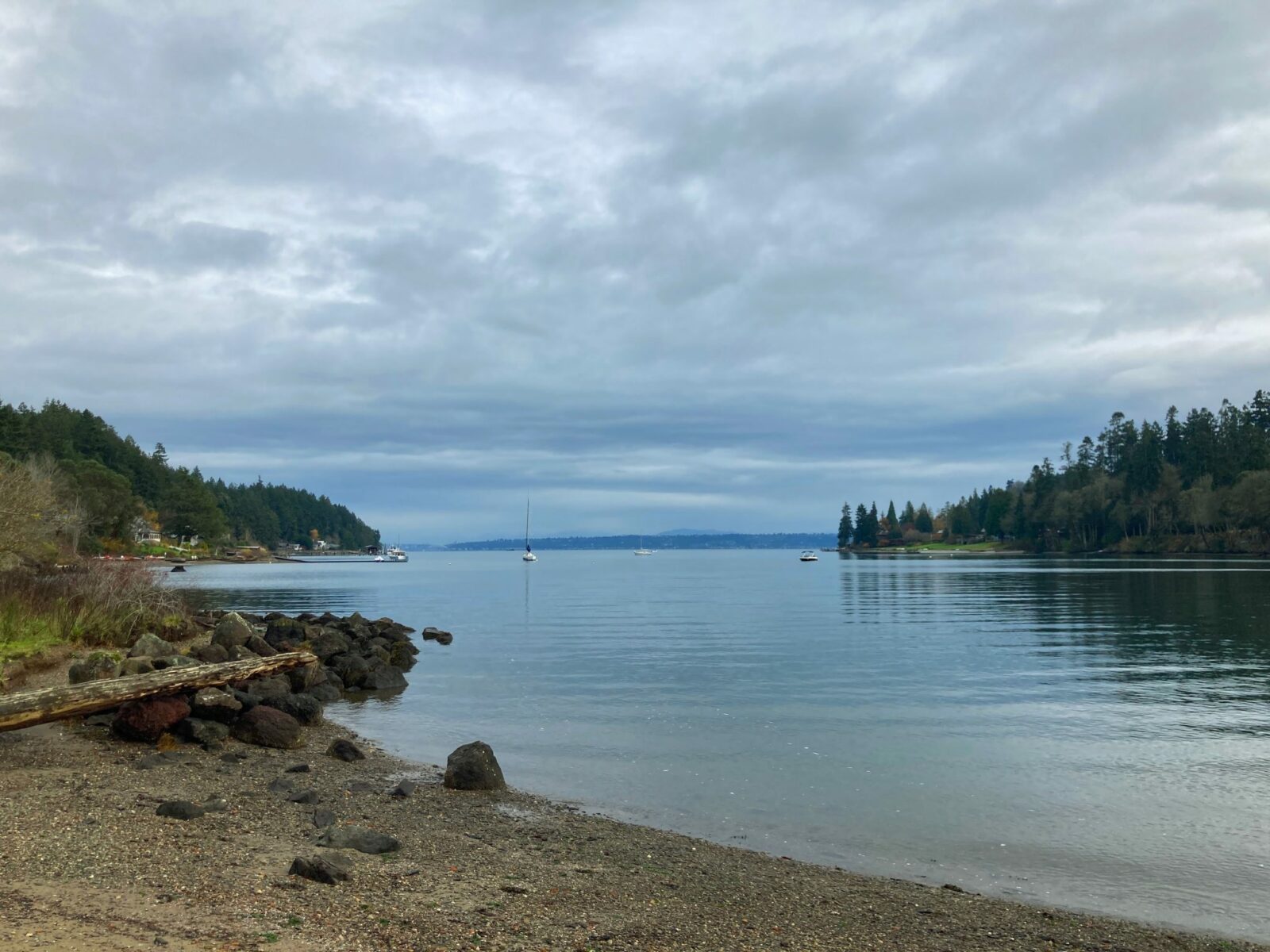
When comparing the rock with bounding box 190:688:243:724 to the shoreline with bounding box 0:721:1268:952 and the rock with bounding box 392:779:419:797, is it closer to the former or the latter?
the shoreline with bounding box 0:721:1268:952

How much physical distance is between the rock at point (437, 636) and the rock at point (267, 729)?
25.8 metres

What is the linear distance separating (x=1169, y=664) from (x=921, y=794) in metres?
22.8

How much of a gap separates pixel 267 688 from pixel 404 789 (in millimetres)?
8255

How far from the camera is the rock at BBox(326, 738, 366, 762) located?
59.0 feet

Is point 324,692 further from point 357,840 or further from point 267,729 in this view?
point 357,840

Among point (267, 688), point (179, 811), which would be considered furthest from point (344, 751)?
point (179, 811)

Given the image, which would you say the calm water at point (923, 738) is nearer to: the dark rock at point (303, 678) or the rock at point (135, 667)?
the dark rock at point (303, 678)

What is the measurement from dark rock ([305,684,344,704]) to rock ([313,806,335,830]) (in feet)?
43.9

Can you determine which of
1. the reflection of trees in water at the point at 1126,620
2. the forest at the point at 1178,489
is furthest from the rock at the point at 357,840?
the forest at the point at 1178,489

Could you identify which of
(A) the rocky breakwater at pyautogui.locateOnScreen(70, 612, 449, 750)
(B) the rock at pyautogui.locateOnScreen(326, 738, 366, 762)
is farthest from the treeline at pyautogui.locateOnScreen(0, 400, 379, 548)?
(B) the rock at pyautogui.locateOnScreen(326, 738, 366, 762)

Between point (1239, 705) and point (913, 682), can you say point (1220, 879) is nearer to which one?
point (1239, 705)

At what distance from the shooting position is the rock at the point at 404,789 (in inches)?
588

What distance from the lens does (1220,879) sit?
481 inches

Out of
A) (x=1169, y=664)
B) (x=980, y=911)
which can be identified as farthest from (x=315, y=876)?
(x=1169, y=664)
